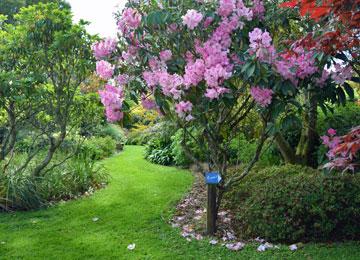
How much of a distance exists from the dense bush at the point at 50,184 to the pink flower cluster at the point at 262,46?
144 inches

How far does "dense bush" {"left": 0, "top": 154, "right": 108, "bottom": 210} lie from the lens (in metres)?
5.24

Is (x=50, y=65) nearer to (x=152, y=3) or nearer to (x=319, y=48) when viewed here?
(x=152, y=3)

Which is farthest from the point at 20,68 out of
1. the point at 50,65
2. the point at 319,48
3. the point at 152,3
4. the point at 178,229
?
the point at 319,48

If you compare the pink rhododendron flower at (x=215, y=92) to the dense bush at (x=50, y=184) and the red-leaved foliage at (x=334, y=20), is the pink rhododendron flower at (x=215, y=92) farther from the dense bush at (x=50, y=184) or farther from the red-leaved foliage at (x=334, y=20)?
the dense bush at (x=50, y=184)

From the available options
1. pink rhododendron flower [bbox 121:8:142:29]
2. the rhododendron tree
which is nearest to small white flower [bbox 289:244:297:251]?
the rhododendron tree

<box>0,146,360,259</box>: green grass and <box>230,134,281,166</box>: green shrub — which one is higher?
<box>230,134,281,166</box>: green shrub

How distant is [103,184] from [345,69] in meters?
4.48

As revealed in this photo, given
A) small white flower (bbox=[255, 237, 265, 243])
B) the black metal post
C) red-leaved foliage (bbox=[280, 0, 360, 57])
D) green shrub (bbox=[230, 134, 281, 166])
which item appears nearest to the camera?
red-leaved foliage (bbox=[280, 0, 360, 57])

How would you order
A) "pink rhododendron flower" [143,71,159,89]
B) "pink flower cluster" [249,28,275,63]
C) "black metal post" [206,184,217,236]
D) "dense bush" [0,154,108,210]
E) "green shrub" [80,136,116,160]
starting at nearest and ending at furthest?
"pink flower cluster" [249,28,275,63], "pink rhododendron flower" [143,71,159,89], "black metal post" [206,184,217,236], "dense bush" [0,154,108,210], "green shrub" [80,136,116,160]

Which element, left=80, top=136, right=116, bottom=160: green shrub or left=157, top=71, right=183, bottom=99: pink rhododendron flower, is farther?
left=80, top=136, right=116, bottom=160: green shrub

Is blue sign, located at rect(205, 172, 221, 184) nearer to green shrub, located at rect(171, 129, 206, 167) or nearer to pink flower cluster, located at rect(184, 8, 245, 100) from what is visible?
pink flower cluster, located at rect(184, 8, 245, 100)

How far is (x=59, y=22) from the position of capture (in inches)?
200

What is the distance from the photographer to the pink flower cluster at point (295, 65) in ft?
10.1

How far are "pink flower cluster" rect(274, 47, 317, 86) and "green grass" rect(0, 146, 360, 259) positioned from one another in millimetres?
1535
